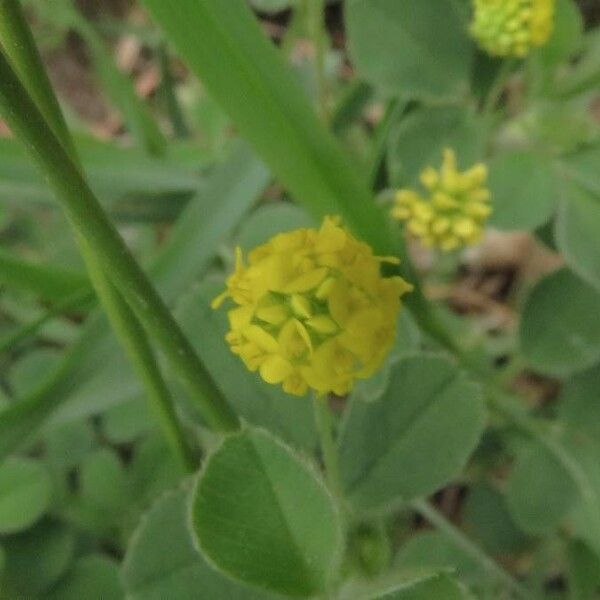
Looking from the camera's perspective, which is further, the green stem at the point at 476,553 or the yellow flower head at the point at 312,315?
the green stem at the point at 476,553

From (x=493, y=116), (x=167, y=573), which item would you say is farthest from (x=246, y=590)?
(x=493, y=116)

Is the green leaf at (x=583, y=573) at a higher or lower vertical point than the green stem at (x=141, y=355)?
lower

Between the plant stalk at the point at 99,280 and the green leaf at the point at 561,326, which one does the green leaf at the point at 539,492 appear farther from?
the plant stalk at the point at 99,280

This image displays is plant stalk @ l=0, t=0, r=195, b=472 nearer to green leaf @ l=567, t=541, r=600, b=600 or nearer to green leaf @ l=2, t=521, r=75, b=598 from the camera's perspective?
green leaf @ l=2, t=521, r=75, b=598

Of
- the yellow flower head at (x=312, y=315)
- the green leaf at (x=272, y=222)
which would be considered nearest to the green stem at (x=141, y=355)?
the yellow flower head at (x=312, y=315)

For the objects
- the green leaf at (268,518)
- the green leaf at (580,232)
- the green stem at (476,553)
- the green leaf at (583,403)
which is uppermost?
the green leaf at (268,518)

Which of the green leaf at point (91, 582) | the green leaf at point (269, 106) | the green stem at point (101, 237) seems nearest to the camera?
the green stem at point (101, 237)

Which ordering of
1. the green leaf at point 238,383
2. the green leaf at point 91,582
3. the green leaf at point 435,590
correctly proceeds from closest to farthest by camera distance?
the green leaf at point 435,590 → the green leaf at point 238,383 → the green leaf at point 91,582
